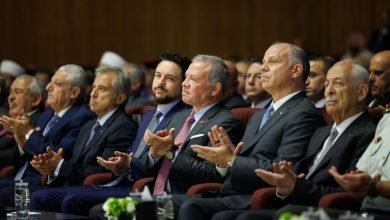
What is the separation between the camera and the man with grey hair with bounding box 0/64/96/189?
7898 millimetres

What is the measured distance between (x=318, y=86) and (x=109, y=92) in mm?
1739

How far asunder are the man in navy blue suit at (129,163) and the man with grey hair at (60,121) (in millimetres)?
763

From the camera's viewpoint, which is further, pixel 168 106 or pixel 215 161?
pixel 168 106

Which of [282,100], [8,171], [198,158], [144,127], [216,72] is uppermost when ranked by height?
[216,72]

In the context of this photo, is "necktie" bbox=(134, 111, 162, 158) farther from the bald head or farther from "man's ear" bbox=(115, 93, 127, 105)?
the bald head

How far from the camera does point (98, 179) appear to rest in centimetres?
724

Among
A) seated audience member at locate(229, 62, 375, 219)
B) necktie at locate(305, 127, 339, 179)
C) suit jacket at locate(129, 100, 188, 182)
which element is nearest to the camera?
seated audience member at locate(229, 62, 375, 219)

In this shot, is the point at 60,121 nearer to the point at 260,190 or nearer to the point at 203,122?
the point at 203,122

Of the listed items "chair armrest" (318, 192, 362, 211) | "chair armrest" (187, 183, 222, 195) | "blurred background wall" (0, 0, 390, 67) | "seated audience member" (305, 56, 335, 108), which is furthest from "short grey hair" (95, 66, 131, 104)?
"blurred background wall" (0, 0, 390, 67)

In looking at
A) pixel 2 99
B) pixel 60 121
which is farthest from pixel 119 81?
pixel 2 99

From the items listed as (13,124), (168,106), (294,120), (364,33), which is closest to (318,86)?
(168,106)

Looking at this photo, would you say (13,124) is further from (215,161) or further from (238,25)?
(238,25)

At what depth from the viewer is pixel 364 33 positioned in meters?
13.7

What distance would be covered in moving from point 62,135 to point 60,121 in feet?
0.41
